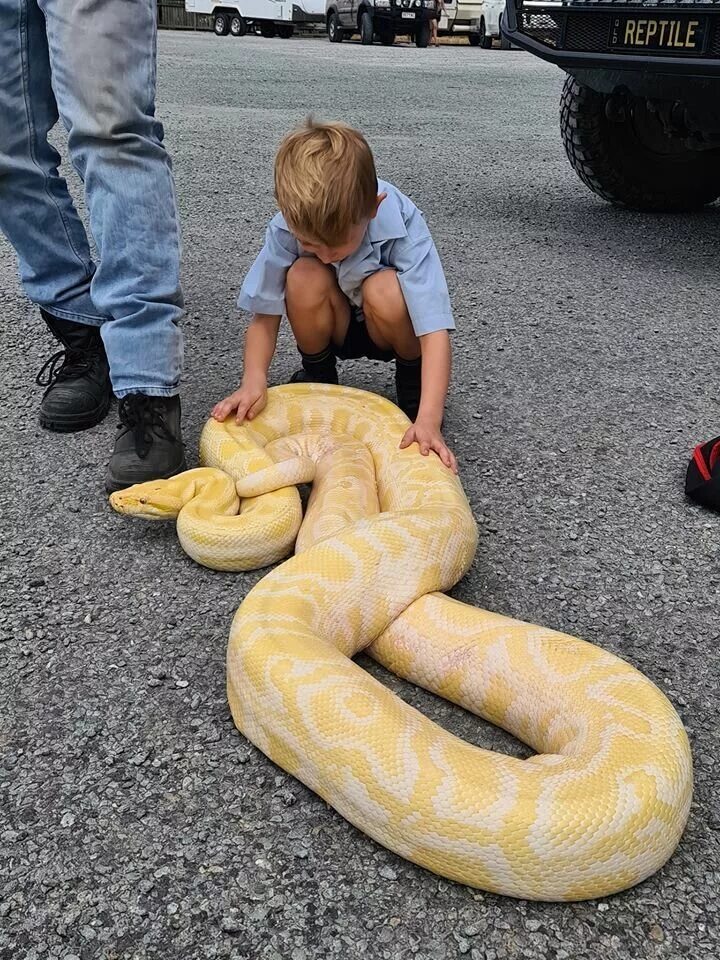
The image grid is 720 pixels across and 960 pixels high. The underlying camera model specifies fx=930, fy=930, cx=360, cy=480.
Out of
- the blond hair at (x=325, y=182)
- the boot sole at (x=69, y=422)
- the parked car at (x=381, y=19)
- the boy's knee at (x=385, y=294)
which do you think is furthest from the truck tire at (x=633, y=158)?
the parked car at (x=381, y=19)

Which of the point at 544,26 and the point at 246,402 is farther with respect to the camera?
the point at 544,26

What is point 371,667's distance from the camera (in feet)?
7.93

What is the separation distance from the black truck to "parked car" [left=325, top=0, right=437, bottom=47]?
20.3 metres

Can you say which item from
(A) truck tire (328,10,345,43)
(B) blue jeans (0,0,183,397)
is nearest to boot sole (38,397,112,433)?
(B) blue jeans (0,0,183,397)

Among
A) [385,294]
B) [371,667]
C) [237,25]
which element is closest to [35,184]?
[385,294]

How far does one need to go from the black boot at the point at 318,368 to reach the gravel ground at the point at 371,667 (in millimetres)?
312

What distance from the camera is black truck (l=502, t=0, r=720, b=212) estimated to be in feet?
15.7

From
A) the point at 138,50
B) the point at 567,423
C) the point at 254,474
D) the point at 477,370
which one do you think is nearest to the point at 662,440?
the point at 567,423

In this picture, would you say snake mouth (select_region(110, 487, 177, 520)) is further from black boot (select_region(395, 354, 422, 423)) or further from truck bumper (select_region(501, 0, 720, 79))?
truck bumper (select_region(501, 0, 720, 79))

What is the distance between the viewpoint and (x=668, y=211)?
681cm

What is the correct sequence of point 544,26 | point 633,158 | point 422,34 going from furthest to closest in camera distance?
point 422,34, point 633,158, point 544,26

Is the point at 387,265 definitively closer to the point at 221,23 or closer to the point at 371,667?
the point at 371,667

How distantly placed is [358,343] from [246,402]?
1.83 ft

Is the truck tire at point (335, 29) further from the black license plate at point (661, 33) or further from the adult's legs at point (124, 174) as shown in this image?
the adult's legs at point (124, 174)
